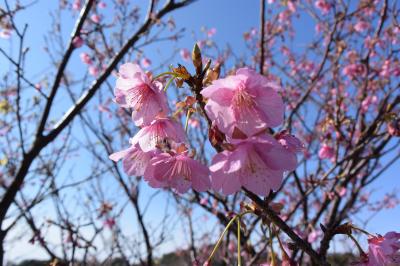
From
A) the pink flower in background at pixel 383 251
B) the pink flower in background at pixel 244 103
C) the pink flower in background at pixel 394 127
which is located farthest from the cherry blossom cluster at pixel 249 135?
the pink flower in background at pixel 394 127

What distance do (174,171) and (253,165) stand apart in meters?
0.31

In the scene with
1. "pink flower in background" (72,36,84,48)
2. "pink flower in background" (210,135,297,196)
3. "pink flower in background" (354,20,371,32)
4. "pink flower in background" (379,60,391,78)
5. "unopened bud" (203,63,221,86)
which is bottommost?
"pink flower in background" (210,135,297,196)

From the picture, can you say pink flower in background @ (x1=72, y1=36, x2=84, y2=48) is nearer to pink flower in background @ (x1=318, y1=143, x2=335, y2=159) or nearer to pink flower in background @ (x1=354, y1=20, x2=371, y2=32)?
pink flower in background @ (x1=318, y1=143, x2=335, y2=159)

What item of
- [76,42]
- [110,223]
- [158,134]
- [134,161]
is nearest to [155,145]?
[158,134]

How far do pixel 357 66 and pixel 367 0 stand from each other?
1.06 m

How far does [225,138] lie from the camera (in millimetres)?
1027

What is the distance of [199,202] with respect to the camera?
177 inches

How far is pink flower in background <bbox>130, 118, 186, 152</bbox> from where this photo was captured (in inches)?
46.9

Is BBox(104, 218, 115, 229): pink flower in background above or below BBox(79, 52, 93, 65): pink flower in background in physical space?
below

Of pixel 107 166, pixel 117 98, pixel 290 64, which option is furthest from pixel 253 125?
pixel 290 64

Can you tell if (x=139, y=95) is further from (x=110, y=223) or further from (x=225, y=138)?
(x=110, y=223)

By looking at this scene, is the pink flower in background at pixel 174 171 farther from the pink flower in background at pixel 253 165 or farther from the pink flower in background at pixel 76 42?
the pink flower in background at pixel 76 42

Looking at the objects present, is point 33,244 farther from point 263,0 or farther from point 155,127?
point 263,0

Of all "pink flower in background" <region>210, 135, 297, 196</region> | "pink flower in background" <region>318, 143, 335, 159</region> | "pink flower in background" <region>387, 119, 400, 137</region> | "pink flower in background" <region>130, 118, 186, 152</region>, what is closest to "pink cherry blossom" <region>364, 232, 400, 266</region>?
"pink flower in background" <region>210, 135, 297, 196</region>
